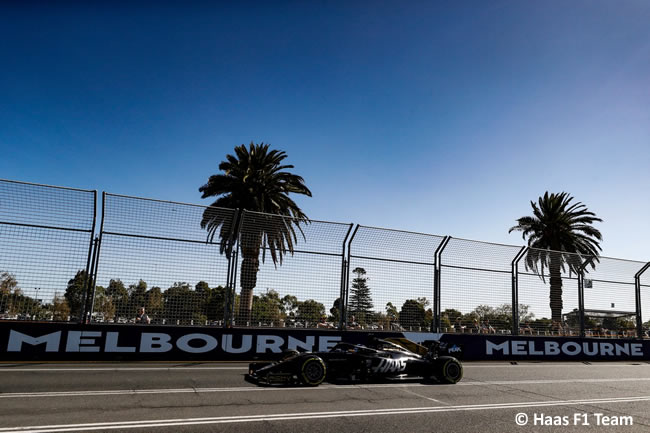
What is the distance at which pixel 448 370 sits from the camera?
348 inches

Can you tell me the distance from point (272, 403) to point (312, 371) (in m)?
1.63

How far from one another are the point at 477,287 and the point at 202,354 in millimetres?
8708

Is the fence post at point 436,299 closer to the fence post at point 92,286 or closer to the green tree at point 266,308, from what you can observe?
the green tree at point 266,308

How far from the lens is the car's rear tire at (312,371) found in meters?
7.73

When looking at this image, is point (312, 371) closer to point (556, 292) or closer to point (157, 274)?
point (157, 274)

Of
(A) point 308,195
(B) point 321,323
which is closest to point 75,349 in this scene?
(B) point 321,323

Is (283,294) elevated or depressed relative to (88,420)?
elevated

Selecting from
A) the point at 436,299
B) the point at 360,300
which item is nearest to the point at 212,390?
the point at 360,300

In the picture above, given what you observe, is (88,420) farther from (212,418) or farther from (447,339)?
(447,339)

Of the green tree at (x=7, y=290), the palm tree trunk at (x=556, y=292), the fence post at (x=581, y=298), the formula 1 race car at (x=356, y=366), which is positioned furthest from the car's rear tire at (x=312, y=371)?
the fence post at (x=581, y=298)

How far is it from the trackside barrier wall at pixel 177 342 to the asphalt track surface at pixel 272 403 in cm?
74

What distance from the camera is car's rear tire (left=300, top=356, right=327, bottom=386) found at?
7727 millimetres

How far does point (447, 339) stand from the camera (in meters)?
14.1

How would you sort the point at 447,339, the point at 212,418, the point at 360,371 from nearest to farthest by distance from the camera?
1. the point at 212,418
2. the point at 360,371
3. the point at 447,339
